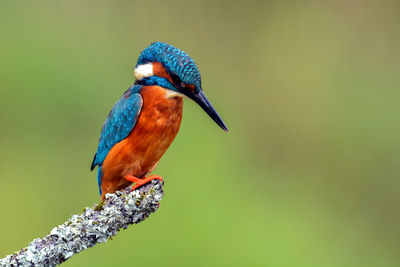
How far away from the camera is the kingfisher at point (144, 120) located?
1408mm

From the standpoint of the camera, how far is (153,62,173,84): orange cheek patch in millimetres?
1401

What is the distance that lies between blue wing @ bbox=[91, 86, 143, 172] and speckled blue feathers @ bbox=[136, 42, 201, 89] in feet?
0.39

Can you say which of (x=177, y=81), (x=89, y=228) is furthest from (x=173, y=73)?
(x=89, y=228)

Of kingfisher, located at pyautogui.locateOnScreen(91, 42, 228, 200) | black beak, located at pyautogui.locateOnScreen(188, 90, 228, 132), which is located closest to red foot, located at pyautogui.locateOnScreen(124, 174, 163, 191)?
kingfisher, located at pyautogui.locateOnScreen(91, 42, 228, 200)

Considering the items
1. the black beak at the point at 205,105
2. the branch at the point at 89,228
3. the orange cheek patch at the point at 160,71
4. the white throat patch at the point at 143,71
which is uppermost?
the white throat patch at the point at 143,71

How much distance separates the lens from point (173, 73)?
137cm

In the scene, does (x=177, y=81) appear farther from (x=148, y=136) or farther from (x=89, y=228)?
(x=89, y=228)

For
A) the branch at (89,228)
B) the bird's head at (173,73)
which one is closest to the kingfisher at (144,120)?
the bird's head at (173,73)

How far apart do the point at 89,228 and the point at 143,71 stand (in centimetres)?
46

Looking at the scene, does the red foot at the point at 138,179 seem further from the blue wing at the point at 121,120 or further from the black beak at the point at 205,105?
the black beak at the point at 205,105

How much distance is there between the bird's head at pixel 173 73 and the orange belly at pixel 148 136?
0.12 ft

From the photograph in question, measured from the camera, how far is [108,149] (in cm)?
154

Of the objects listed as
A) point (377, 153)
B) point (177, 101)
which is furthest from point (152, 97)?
point (377, 153)

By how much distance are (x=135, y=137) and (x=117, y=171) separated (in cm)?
11
